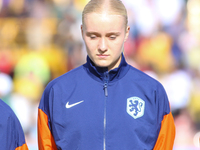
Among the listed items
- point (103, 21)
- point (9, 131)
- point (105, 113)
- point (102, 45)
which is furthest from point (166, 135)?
point (9, 131)

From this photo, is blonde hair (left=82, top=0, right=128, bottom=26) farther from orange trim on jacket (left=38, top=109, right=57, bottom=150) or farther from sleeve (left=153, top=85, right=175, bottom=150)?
orange trim on jacket (left=38, top=109, right=57, bottom=150)

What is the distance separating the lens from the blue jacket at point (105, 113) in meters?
1.97

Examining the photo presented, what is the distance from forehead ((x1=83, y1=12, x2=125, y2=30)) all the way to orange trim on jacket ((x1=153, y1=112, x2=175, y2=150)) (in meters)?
0.61

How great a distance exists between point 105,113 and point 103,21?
52 centimetres

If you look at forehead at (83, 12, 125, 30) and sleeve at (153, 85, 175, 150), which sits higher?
forehead at (83, 12, 125, 30)

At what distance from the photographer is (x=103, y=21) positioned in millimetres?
1954

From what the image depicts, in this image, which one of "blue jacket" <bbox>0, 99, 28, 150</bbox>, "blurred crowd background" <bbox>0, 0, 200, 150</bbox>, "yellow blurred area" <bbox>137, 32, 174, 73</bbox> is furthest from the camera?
"yellow blurred area" <bbox>137, 32, 174, 73</bbox>

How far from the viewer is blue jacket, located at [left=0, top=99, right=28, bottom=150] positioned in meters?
1.89

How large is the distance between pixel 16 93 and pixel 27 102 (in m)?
0.20

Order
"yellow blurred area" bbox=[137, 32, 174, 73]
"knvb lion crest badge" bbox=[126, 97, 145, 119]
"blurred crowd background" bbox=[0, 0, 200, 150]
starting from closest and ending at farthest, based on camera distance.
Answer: "knvb lion crest badge" bbox=[126, 97, 145, 119], "blurred crowd background" bbox=[0, 0, 200, 150], "yellow blurred area" bbox=[137, 32, 174, 73]

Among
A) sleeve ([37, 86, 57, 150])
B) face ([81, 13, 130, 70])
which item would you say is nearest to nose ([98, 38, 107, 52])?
face ([81, 13, 130, 70])

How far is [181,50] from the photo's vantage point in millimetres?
5047

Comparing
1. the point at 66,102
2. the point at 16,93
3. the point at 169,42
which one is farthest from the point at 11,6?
the point at 66,102

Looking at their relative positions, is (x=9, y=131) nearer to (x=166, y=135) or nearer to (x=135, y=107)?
(x=135, y=107)
